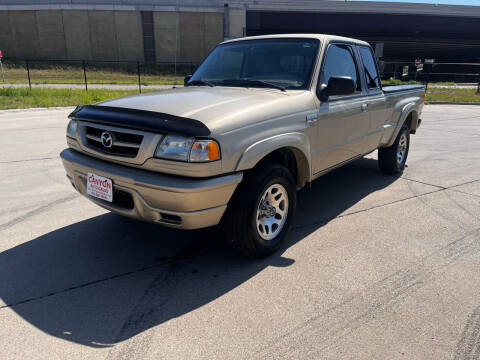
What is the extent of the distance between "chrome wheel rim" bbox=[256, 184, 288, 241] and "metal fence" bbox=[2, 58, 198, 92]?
26.1m

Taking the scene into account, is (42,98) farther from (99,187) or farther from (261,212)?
(261,212)

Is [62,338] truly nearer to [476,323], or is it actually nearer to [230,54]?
[476,323]

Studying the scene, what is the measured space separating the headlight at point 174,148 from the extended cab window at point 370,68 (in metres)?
3.09

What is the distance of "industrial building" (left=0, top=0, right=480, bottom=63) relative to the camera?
43406 millimetres

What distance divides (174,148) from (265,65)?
5.96 feet

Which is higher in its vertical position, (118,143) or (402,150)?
(118,143)

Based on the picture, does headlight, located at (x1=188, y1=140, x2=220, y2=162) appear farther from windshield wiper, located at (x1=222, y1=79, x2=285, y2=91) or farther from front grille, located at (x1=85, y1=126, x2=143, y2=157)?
windshield wiper, located at (x1=222, y1=79, x2=285, y2=91)

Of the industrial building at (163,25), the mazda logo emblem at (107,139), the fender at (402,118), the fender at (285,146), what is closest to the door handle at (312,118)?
the fender at (285,146)

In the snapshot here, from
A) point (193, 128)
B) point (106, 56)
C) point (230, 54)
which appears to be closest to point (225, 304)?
point (193, 128)

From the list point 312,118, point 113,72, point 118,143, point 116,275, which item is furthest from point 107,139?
point 113,72

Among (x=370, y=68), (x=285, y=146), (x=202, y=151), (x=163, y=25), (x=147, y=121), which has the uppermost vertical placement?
(x=163, y=25)

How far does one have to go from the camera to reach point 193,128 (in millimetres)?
2645

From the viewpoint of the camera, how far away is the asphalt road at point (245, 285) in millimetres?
2357

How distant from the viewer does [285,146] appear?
3260 mm
